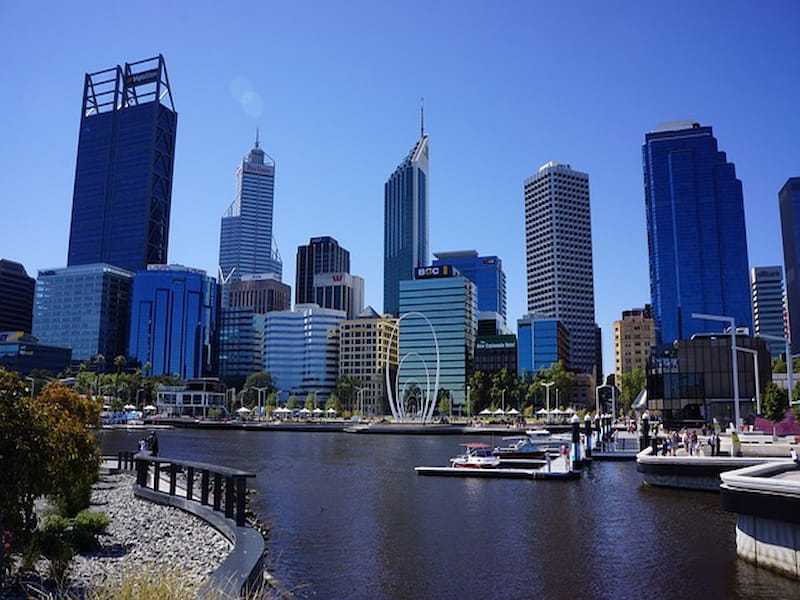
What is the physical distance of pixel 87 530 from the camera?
2097cm

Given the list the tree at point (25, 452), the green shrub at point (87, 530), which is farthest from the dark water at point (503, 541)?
the tree at point (25, 452)

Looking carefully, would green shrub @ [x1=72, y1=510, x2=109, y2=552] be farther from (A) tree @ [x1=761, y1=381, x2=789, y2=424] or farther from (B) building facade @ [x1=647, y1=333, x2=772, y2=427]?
(B) building facade @ [x1=647, y1=333, x2=772, y2=427]

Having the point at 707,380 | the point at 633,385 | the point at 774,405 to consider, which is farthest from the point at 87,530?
the point at 633,385

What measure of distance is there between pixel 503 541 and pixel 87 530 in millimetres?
16370

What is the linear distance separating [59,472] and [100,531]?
674 cm

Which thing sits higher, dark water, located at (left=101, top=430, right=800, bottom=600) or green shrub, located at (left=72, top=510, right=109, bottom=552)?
green shrub, located at (left=72, top=510, right=109, bottom=552)

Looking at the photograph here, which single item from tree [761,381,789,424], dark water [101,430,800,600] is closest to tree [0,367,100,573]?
dark water [101,430,800,600]

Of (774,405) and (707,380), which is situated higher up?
(707,380)

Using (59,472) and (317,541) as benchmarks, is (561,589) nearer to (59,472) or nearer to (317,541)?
(317,541)

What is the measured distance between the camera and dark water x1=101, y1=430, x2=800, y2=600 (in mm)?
21938

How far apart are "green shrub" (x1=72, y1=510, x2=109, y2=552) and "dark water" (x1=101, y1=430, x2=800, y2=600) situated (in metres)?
5.94

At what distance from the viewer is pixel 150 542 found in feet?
72.8

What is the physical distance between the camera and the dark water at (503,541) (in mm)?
21938

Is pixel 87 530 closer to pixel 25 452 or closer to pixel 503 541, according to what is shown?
pixel 25 452
